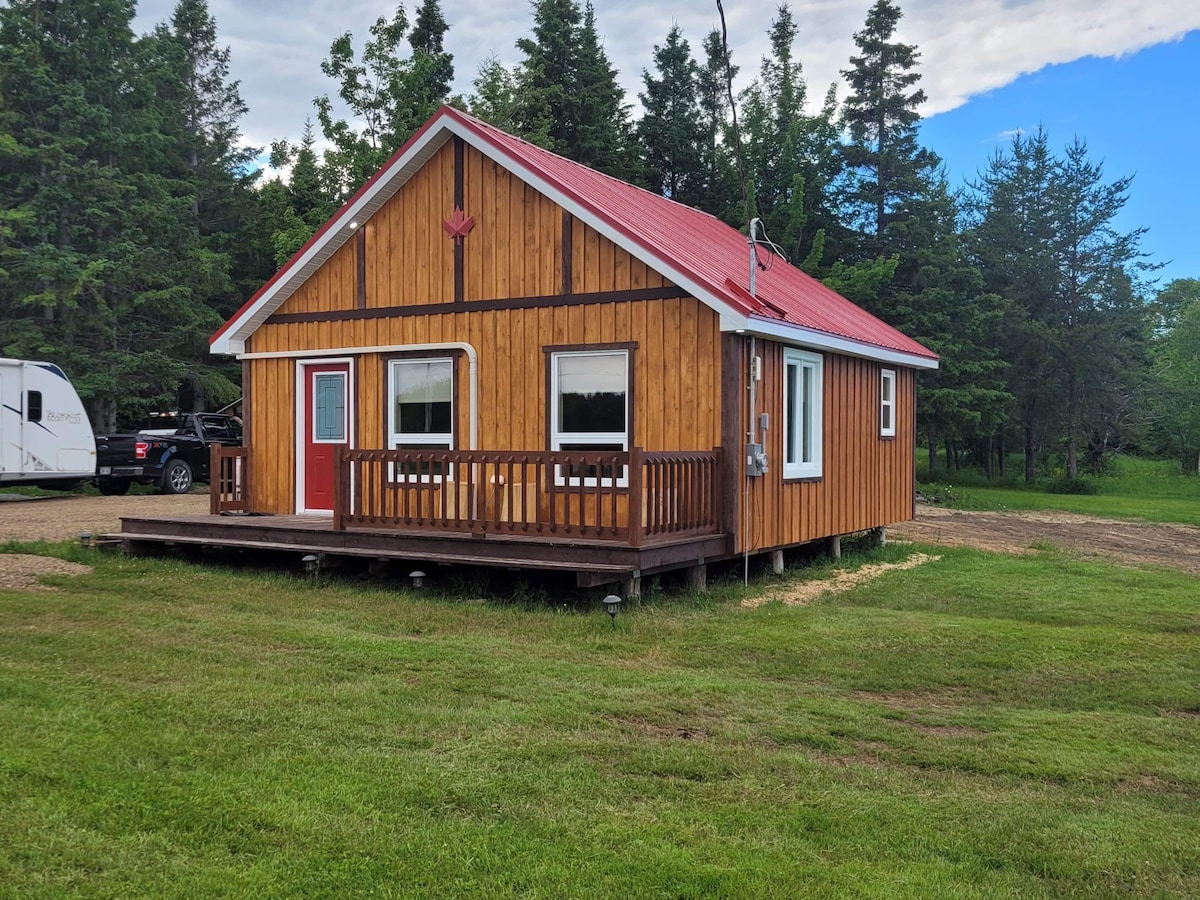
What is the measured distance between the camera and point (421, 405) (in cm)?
1245

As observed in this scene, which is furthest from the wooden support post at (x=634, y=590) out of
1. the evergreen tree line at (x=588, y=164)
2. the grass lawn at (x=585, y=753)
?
the evergreen tree line at (x=588, y=164)

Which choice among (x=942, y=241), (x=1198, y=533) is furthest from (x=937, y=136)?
(x=1198, y=533)

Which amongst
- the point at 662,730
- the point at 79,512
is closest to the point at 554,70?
the point at 79,512

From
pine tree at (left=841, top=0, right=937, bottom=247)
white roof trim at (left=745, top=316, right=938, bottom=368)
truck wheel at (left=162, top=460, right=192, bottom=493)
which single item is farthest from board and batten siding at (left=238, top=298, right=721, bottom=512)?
pine tree at (left=841, top=0, right=937, bottom=247)

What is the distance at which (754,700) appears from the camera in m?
6.29

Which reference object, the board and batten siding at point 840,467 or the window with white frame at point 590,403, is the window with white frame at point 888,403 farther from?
the window with white frame at point 590,403

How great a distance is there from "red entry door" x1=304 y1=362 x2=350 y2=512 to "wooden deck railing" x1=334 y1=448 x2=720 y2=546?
5.86 feet

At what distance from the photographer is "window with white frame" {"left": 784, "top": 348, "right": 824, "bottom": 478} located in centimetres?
1166

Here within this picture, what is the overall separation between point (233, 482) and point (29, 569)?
3.38 m

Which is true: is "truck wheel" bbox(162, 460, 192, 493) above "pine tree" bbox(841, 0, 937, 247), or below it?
below

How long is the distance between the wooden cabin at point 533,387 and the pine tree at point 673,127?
2543 centimetres

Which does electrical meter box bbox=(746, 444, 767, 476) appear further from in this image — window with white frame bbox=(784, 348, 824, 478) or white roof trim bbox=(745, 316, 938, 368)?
white roof trim bbox=(745, 316, 938, 368)

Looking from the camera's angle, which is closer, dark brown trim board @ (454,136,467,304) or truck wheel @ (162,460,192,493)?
dark brown trim board @ (454,136,467,304)

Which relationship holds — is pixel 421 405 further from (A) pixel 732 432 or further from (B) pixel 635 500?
(B) pixel 635 500
